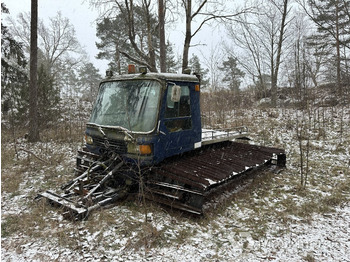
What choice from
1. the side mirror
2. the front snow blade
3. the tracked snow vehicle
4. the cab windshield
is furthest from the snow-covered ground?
the side mirror

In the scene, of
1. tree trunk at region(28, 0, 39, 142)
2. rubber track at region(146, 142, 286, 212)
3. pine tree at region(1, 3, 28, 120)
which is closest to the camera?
rubber track at region(146, 142, 286, 212)

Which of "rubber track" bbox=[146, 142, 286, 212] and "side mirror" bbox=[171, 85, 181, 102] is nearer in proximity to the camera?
"rubber track" bbox=[146, 142, 286, 212]

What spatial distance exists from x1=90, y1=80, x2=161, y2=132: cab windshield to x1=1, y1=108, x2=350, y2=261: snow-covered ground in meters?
1.66

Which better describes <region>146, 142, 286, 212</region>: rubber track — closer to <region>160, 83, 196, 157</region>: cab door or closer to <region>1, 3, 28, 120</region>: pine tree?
<region>160, 83, 196, 157</region>: cab door

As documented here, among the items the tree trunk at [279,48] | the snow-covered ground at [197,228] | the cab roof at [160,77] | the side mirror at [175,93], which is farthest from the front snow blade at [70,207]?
the tree trunk at [279,48]

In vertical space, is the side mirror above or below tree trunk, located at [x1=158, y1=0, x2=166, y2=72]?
below

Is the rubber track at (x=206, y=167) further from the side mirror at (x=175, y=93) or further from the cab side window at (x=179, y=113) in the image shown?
the side mirror at (x=175, y=93)

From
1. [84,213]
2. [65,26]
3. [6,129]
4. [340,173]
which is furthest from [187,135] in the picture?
[65,26]

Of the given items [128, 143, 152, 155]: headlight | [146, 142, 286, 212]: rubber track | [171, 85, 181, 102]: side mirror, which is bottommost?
[146, 142, 286, 212]: rubber track

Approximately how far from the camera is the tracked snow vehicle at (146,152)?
446 centimetres

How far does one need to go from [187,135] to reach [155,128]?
1062mm

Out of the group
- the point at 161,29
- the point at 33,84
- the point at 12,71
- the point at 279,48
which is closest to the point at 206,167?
the point at 161,29

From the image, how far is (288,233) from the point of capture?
13.5ft

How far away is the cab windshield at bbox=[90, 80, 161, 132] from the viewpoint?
476 centimetres
